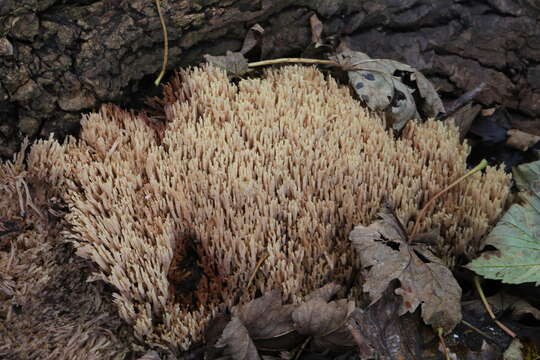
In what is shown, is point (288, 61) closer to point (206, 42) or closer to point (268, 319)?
point (206, 42)

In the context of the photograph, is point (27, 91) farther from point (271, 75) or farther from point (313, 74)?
point (313, 74)

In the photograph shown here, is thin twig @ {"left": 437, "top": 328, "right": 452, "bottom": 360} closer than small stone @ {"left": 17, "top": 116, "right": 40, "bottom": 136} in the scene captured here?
Yes

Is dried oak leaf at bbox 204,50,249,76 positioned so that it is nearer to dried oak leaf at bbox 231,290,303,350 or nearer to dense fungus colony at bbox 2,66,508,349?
dense fungus colony at bbox 2,66,508,349

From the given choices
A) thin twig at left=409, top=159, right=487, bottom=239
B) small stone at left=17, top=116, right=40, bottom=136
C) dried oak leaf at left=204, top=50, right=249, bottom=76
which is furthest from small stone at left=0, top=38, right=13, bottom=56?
thin twig at left=409, top=159, right=487, bottom=239

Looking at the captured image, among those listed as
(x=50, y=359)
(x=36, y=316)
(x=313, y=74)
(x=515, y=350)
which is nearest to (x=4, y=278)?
(x=36, y=316)

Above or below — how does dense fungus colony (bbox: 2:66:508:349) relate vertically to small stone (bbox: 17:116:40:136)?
below

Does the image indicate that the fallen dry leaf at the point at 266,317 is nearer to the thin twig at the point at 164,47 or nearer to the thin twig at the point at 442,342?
the thin twig at the point at 442,342
